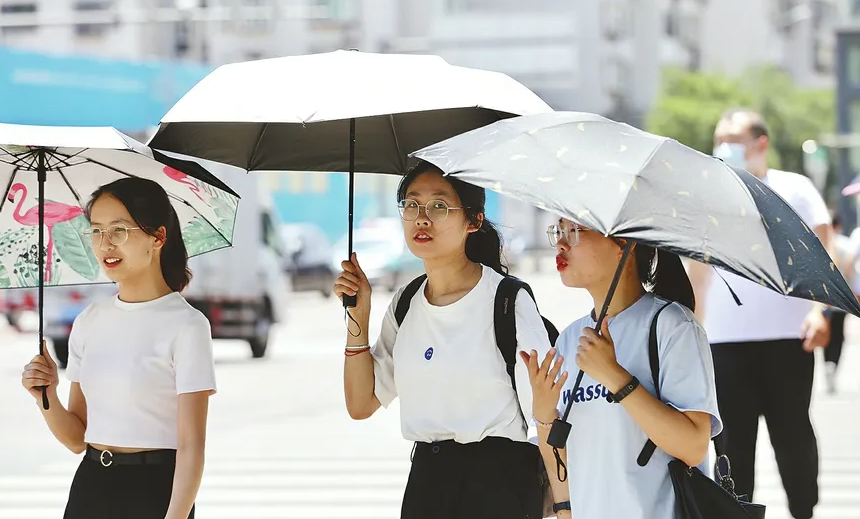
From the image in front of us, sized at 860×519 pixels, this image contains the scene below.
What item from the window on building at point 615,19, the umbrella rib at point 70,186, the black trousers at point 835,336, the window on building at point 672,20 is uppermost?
the window on building at point 672,20

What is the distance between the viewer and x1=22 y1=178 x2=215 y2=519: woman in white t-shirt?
3.95 meters

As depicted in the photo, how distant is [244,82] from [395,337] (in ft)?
2.81

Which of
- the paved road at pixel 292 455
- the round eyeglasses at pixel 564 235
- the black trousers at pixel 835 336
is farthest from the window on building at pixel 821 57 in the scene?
the round eyeglasses at pixel 564 235

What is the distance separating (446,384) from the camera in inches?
157

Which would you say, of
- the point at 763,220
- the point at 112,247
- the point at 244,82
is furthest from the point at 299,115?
the point at 763,220

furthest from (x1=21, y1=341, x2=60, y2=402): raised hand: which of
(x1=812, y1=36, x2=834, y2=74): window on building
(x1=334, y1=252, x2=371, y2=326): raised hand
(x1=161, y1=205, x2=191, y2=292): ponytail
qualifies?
(x1=812, y1=36, x2=834, y2=74): window on building

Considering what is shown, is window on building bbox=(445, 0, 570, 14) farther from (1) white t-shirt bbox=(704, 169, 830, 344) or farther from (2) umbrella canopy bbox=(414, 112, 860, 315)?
(2) umbrella canopy bbox=(414, 112, 860, 315)

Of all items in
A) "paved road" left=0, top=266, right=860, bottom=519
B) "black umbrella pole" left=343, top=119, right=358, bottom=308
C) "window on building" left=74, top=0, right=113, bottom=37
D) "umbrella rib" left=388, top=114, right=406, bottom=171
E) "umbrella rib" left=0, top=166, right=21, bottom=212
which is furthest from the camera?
"window on building" left=74, top=0, right=113, bottom=37

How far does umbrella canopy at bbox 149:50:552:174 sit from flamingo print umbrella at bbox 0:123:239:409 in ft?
0.41

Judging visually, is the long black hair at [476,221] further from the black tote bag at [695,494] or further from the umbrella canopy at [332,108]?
the black tote bag at [695,494]

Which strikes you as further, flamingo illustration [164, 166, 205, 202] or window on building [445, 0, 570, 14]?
window on building [445, 0, 570, 14]

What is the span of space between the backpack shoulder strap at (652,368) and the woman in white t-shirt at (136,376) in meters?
1.25

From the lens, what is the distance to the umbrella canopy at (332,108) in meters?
3.95

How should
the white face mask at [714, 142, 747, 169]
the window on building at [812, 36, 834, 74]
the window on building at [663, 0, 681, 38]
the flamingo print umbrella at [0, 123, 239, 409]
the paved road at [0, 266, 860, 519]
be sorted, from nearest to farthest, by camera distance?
the flamingo print umbrella at [0, 123, 239, 409] < the white face mask at [714, 142, 747, 169] < the paved road at [0, 266, 860, 519] < the window on building at [663, 0, 681, 38] < the window on building at [812, 36, 834, 74]
